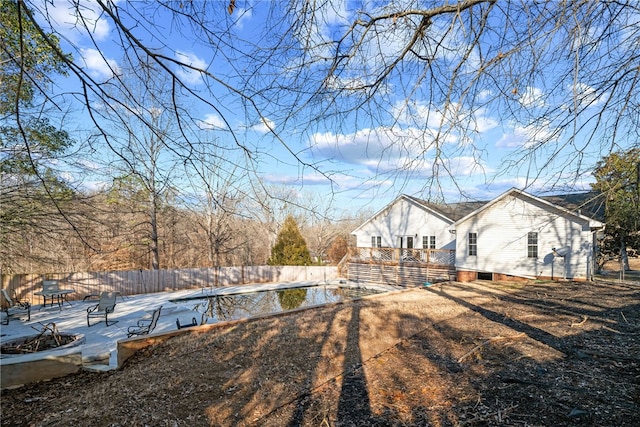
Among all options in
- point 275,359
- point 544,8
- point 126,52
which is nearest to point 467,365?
point 275,359

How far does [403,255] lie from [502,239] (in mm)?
5405

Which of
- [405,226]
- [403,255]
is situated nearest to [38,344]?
[403,255]

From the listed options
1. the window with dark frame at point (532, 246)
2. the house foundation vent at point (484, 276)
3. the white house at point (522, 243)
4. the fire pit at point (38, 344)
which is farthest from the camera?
the house foundation vent at point (484, 276)

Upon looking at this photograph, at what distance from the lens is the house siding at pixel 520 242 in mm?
14734

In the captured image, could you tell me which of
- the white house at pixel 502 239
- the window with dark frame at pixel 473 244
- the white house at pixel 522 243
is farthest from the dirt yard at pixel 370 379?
the window with dark frame at pixel 473 244

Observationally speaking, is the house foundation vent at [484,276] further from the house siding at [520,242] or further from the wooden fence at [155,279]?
the wooden fence at [155,279]

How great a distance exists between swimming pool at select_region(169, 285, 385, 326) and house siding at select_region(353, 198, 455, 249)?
6071 mm

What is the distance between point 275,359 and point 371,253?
1651 centimetres

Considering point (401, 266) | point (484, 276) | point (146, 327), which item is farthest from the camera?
point (401, 266)

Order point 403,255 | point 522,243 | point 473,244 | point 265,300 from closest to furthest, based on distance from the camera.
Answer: point 265,300 → point 522,243 → point 473,244 → point 403,255

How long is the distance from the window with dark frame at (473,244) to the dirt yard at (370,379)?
33.8 feet

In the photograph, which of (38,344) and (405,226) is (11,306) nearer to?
(38,344)

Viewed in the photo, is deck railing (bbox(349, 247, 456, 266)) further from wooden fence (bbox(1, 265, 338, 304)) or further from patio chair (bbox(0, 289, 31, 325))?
patio chair (bbox(0, 289, 31, 325))

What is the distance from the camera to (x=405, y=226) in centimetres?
2248
